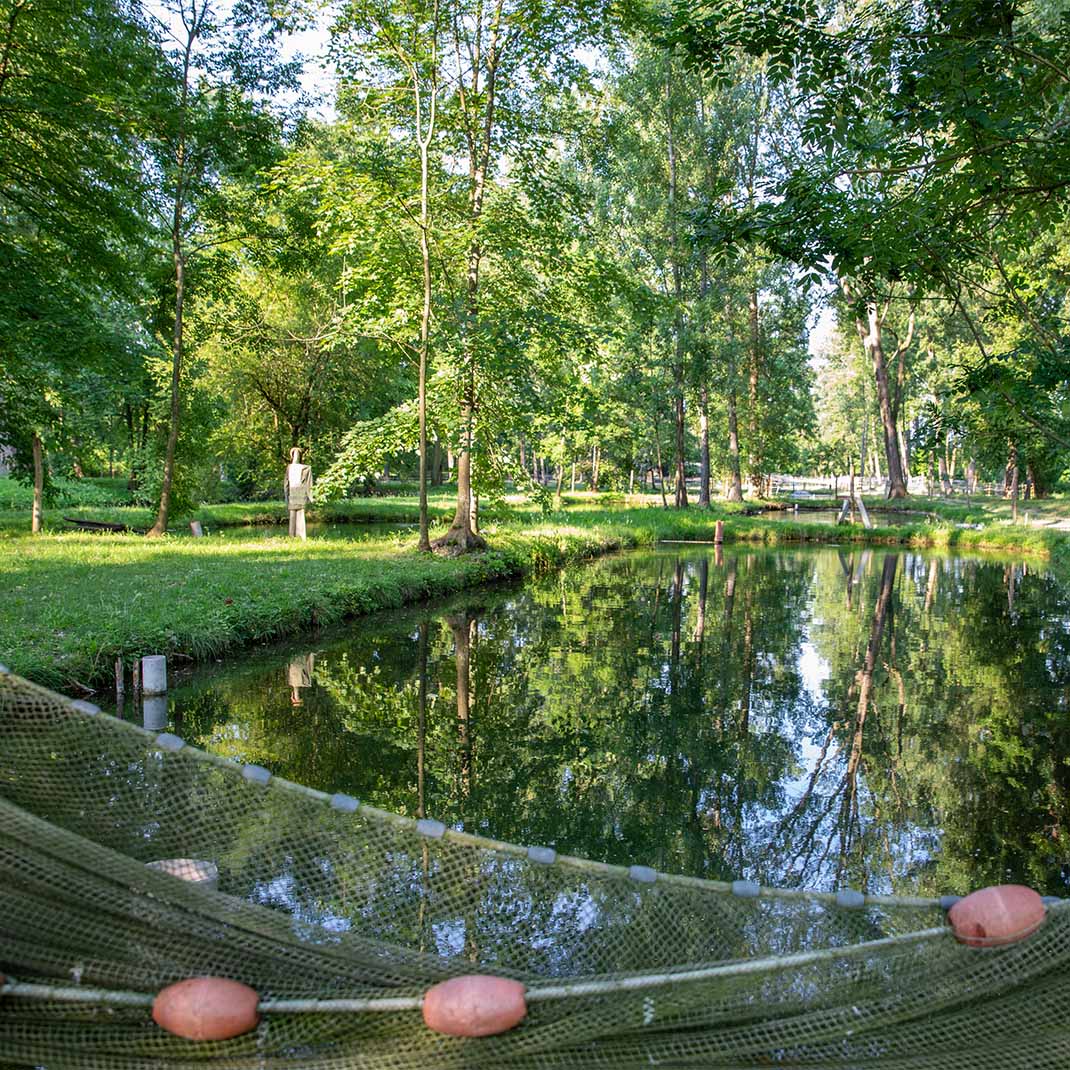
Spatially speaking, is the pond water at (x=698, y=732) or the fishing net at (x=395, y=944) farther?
the pond water at (x=698, y=732)

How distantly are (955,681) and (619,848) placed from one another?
22.7 feet

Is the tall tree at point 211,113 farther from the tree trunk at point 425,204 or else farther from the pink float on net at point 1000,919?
the pink float on net at point 1000,919

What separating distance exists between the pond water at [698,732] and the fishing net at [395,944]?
2256 mm

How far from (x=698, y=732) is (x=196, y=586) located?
7.48m

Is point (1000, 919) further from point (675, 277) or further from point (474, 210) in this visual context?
point (675, 277)

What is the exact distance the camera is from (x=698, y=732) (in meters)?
8.28

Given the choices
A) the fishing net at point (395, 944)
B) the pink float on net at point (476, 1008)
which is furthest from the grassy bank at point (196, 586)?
the pink float on net at point (476, 1008)

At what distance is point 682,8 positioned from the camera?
324 inches

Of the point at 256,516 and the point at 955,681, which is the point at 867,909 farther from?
the point at 256,516

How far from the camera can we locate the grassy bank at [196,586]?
8547mm

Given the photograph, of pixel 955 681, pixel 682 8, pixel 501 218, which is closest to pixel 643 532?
pixel 501 218

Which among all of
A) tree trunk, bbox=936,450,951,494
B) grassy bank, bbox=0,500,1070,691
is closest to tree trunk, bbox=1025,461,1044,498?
tree trunk, bbox=936,450,951,494

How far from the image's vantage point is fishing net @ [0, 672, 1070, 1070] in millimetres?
2803

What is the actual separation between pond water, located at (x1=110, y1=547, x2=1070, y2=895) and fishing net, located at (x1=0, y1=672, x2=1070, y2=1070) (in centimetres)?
226
